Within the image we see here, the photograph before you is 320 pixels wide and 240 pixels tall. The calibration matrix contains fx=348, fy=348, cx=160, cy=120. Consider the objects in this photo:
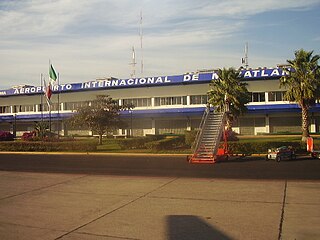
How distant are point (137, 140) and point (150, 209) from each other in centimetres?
2299

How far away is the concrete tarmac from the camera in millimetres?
7105

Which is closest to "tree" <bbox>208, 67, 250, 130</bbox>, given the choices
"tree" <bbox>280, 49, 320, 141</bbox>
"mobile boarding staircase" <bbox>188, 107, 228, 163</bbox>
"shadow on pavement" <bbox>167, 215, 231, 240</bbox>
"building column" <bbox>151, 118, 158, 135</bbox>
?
"tree" <bbox>280, 49, 320, 141</bbox>

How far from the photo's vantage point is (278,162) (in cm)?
2003

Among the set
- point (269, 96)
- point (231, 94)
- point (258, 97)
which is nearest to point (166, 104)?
point (258, 97)

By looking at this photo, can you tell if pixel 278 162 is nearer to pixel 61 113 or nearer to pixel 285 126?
pixel 285 126

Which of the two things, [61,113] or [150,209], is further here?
[61,113]

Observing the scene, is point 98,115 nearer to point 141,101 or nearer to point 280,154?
point 280,154

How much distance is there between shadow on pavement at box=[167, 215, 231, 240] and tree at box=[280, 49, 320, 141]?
26.3m

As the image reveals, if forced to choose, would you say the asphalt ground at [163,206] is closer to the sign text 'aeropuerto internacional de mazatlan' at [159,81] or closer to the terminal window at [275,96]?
the sign text 'aeropuerto internacional de mazatlan' at [159,81]

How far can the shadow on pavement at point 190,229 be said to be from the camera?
678cm

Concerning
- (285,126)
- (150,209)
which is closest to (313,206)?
(150,209)

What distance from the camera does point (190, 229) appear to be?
7254 millimetres

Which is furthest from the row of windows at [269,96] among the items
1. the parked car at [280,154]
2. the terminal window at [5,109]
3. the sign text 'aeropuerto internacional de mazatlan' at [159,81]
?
the terminal window at [5,109]

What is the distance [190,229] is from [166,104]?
51.2 m
